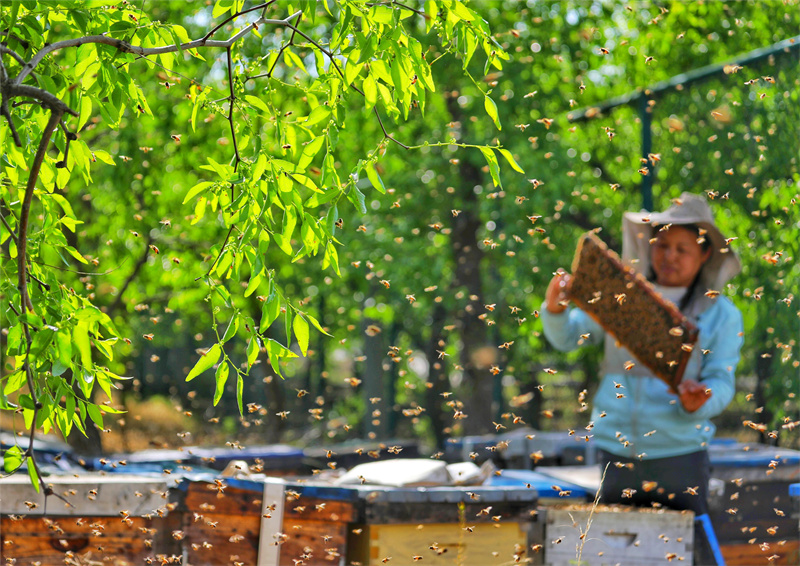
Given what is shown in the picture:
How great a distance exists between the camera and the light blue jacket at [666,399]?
3.60 meters

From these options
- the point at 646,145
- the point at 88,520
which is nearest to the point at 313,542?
the point at 88,520

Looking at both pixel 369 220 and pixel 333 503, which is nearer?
pixel 333 503

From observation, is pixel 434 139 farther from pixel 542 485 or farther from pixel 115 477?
pixel 115 477

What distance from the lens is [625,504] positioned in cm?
356

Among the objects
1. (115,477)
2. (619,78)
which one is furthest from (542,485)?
(619,78)

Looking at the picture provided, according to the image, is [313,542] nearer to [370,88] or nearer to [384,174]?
[370,88]

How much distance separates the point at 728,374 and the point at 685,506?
595mm

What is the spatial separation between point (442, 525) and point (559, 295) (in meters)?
1.21

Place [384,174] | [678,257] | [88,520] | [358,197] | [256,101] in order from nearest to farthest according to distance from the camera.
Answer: [358,197] → [256,101] → [88,520] → [678,257] → [384,174]

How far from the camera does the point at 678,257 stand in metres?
3.86

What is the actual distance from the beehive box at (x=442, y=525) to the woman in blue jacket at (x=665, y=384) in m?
0.59

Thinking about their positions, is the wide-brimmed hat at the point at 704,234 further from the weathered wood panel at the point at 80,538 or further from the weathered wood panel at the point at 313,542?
the weathered wood panel at the point at 80,538

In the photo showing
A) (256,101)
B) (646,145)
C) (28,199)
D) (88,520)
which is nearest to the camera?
(28,199)

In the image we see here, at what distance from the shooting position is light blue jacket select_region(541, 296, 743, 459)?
142 inches
